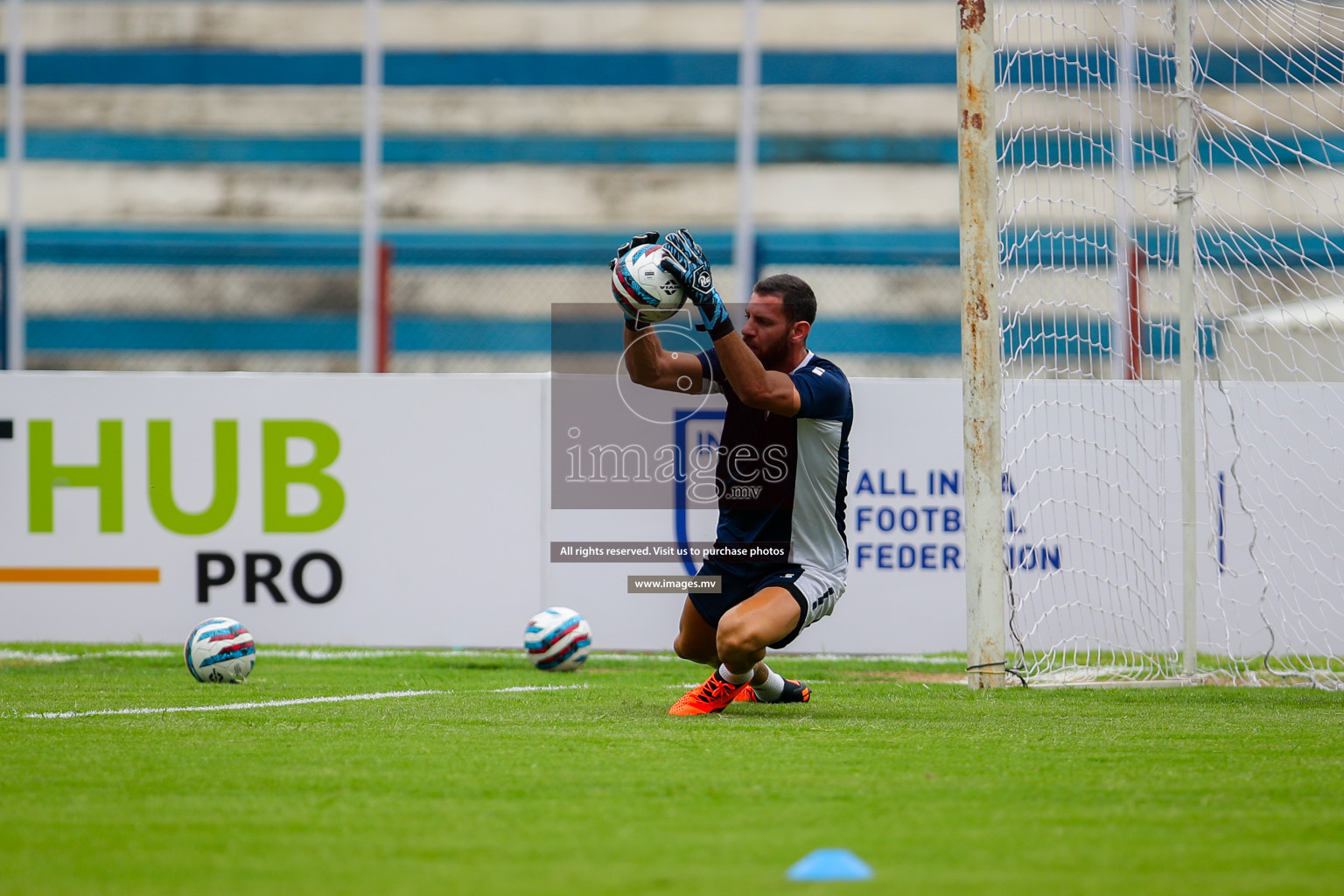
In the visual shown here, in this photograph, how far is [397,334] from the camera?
16688 mm

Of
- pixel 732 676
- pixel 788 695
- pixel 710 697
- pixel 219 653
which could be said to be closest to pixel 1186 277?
pixel 788 695

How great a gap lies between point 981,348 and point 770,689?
2.03m

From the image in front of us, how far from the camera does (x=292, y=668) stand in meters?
7.60

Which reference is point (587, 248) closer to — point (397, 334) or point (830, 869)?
point (397, 334)

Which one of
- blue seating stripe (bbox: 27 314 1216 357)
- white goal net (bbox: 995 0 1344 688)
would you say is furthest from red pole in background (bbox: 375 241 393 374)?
white goal net (bbox: 995 0 1344 688)

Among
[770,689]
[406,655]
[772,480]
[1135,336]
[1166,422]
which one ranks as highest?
[1135,336]

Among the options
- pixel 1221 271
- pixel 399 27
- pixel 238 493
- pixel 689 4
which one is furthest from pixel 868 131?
pixel 238 493

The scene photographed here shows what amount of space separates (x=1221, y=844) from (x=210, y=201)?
17117 mm

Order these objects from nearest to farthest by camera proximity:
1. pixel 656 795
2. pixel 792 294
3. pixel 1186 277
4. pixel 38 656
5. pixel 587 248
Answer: pixel 656 795
pixel 792 294
pixel 1186 277
pixel 38 656
pixel 587 248

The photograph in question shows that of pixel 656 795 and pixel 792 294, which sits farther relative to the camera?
pixel 792 294

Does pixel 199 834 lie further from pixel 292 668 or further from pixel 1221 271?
pixel 1221 271

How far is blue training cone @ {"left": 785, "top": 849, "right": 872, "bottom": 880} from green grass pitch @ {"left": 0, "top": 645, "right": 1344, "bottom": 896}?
3cm

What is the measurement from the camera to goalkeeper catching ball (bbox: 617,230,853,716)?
18.3ft

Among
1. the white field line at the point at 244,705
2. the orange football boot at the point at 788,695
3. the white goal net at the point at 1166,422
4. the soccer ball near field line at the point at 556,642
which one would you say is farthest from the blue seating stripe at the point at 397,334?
the orange football boot at the point at 788,695
